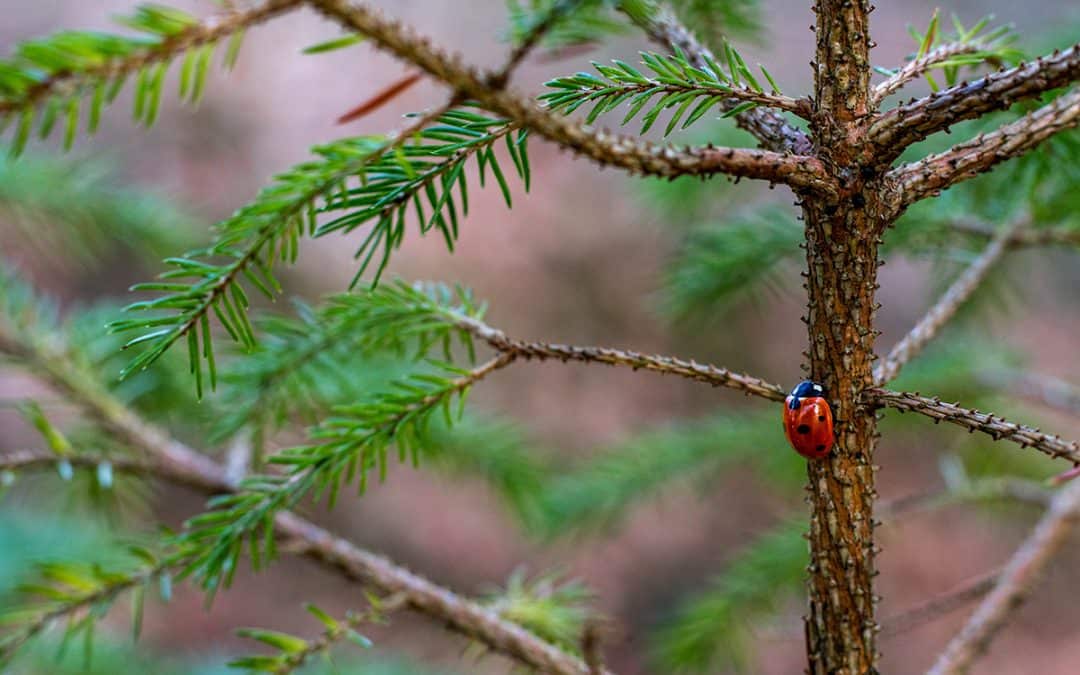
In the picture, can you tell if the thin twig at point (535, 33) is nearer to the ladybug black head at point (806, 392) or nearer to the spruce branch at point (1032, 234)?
the ladybug black head at point (806, 392)

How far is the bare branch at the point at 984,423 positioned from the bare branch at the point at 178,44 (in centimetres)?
28

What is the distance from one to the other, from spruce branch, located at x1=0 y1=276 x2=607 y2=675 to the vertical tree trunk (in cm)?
16

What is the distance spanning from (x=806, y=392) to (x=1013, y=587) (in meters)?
0.39

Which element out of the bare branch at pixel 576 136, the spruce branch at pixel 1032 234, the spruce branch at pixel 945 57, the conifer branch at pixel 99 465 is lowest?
the conifer branch at pixel 99 465

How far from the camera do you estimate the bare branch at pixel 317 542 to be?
0.54 meters

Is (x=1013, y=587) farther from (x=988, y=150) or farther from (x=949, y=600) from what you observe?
(x=988, y=150)

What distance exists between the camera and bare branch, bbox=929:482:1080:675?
57 centimetres

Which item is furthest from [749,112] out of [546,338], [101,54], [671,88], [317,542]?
[546,338]

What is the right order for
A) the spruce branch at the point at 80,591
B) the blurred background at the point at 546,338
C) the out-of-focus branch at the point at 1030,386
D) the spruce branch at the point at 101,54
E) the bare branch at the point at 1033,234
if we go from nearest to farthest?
the spruce branch at the point at 101,54, the spruce branch at the point at 80,591, the bare branch at the point at 1033,234, the out-of-focus branch at the point at 1030,386, the blurred background at the point at 546,338

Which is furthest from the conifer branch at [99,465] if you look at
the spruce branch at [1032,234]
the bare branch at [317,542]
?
the spruce branch at [1032,234]

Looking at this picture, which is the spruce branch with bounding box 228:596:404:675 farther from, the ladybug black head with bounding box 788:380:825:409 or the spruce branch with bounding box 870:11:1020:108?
the spruce branch with bounding box 870:11:1020:108

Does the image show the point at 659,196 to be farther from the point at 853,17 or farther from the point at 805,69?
the point at 805,69

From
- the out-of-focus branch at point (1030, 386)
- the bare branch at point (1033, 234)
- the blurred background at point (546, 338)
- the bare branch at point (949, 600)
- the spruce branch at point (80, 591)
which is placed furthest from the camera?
the blurred background at point (546, 338)

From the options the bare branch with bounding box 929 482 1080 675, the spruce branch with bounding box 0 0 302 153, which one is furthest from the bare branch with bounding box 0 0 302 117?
the bare branch with bounding box 929 482 1080 675
